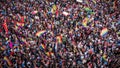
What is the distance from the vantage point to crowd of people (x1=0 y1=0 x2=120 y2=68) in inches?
322

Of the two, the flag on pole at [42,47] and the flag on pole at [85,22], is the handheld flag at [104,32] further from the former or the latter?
the flag on pole at [42,47]

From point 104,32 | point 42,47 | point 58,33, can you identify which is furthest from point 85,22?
point 42,47

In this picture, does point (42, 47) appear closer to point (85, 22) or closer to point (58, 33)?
point (58, 33)

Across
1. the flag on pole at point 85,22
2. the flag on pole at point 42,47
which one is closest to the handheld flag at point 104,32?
the flag on pole at point 85,22

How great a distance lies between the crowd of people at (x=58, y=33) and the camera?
8172mm

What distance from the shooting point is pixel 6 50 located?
878 centimetres

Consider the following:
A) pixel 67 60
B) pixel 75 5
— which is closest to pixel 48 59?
pixel 67 60

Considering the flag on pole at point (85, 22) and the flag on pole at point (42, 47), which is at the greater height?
the flag on pole at point (85, 22)

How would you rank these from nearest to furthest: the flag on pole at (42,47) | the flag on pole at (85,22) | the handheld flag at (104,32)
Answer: the flag on pole at (42,47)
the handheld flag at (104,32)
the flag on pole at (85,22)

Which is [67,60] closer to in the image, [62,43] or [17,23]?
[62,43]

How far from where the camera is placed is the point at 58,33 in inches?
378

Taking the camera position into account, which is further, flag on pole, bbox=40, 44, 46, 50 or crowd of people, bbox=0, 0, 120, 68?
flag on pole, bbox=40, 44, 46, 50

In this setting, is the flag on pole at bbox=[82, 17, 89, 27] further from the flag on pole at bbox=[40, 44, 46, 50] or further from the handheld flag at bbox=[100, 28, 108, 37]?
the flag on pole at bbox=[40, 44, 46, 50]

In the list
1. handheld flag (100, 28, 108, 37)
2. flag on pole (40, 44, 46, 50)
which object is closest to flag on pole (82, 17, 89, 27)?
handheld flag (100, 28, 108, 37)
